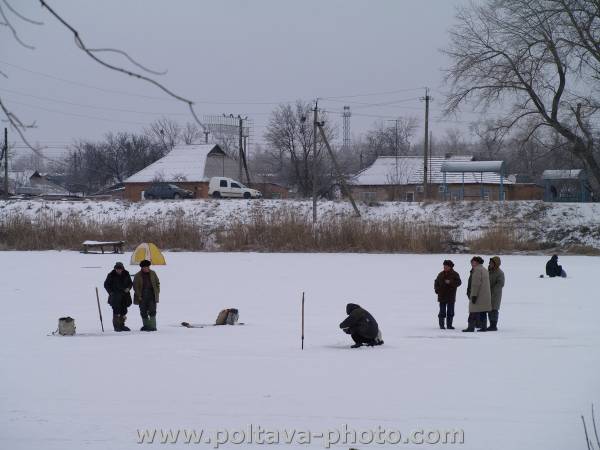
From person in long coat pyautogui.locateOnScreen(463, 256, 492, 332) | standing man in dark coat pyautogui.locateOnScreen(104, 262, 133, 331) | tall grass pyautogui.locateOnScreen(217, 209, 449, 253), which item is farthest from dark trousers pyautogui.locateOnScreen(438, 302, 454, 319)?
tall grass pyautogui.locateOnScreen(217, 209, 449, 253)

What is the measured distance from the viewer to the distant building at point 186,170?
6731cm

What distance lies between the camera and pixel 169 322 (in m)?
17.2

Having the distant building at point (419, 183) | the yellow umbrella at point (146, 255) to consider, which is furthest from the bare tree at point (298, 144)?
the yellow umbrella at point (146, 255)

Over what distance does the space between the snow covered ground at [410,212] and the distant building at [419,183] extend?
51.3 feet

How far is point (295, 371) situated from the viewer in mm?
11586

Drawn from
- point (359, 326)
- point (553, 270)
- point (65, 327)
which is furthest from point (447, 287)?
point (553, 270)

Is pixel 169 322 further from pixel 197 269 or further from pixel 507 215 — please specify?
pixel 507 215

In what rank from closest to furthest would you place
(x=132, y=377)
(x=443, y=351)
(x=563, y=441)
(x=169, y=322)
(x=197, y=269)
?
(x=563, y=441)
(x=132, y=377)
(x=443, y=351)
(x=169, y=322)
(x=197, y=269)

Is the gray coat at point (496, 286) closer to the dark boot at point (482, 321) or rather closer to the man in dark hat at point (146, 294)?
the dark boot at point (482, 321)

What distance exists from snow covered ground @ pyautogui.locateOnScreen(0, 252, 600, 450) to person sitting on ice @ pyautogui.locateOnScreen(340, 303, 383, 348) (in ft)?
1.18

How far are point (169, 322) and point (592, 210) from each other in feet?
110

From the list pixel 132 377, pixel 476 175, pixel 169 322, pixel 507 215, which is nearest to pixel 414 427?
pixel 132 377

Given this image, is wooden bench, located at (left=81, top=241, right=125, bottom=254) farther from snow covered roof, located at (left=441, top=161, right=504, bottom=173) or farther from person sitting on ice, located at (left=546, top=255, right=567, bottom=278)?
snow covered roof, located at (left=441, top=161, right=504, bottom=173)

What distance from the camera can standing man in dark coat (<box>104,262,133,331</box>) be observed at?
50.4 ft
